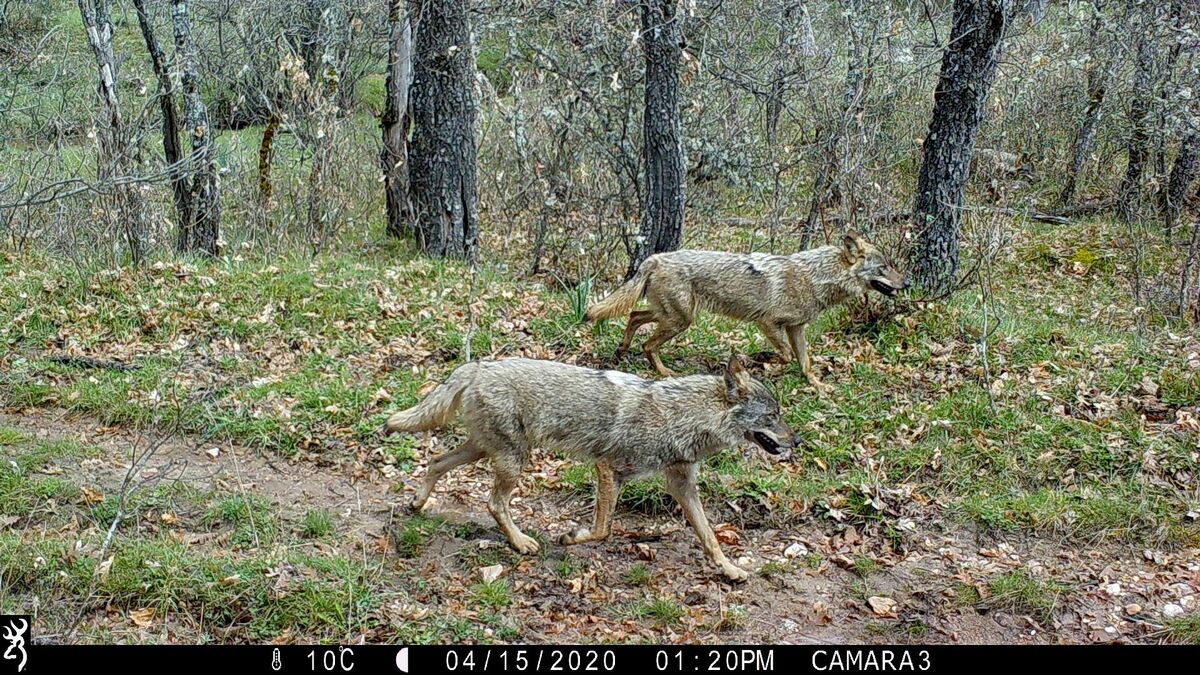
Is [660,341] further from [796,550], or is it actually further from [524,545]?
[524,545]

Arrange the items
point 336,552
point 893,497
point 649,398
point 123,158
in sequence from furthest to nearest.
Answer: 1. point 123,158
2. point 893,497
3. point 649,398
4. point 336,552

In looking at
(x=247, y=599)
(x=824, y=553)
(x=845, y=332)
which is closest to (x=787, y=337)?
(x=845, y=332)

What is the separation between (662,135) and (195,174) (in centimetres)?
582

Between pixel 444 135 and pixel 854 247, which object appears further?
pixel 444 135

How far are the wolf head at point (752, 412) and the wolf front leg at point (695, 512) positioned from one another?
0.48 m

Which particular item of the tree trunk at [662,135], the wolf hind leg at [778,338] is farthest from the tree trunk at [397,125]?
the wolf hind leg at [778,338]

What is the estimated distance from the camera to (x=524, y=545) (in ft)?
22.3

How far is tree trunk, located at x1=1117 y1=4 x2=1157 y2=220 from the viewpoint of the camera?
14172mm

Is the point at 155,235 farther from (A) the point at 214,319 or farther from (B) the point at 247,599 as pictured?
(B) the point at 247,599

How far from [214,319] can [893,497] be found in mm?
6873

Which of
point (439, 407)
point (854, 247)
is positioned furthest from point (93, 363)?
point (854, 247)

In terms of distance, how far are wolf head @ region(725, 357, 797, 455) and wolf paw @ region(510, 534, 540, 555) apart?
63.9 inches

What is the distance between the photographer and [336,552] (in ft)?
21.2

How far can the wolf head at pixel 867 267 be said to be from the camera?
9586 mm
